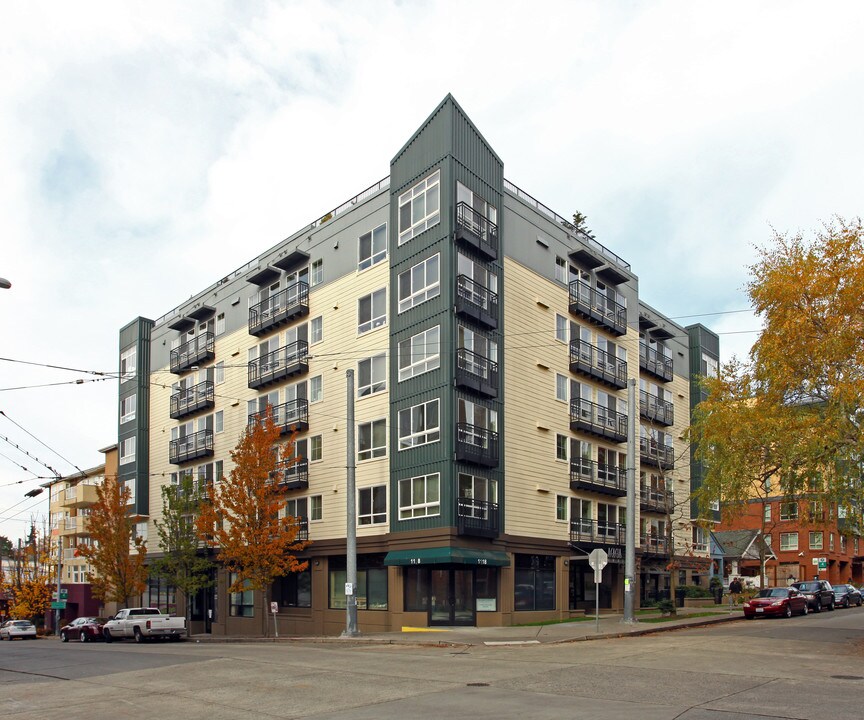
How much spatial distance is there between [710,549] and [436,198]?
38.6 meters

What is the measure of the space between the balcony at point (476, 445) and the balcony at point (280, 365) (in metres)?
11.2

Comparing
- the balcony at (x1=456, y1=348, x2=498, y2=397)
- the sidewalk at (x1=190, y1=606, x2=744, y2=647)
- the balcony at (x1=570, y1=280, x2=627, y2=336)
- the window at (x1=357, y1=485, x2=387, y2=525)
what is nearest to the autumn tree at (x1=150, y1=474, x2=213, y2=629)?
the sidewalk at (x1=190, y1=606, x2=744, y2=647)

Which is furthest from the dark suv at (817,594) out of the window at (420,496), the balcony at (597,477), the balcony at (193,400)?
the balcony at (193,400)

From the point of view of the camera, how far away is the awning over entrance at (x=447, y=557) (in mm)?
35344

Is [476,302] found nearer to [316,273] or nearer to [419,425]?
[419,425]

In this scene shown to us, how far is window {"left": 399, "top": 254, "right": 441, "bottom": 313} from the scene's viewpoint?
38.1m

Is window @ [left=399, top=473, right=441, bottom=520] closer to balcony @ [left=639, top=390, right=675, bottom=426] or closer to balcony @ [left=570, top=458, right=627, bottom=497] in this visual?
balcony @ [left=570, top=458, right=627, bottom=497]

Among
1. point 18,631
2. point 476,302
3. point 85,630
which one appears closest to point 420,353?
point 476,302

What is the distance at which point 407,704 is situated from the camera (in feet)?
51.1

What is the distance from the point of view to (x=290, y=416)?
46.0 metres

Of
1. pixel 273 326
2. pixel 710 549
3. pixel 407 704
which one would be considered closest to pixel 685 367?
pixel 710 549

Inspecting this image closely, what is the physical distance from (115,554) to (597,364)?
3080 cm

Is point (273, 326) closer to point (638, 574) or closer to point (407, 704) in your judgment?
point (638, 574)

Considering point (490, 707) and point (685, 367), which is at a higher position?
point (685, 367)
